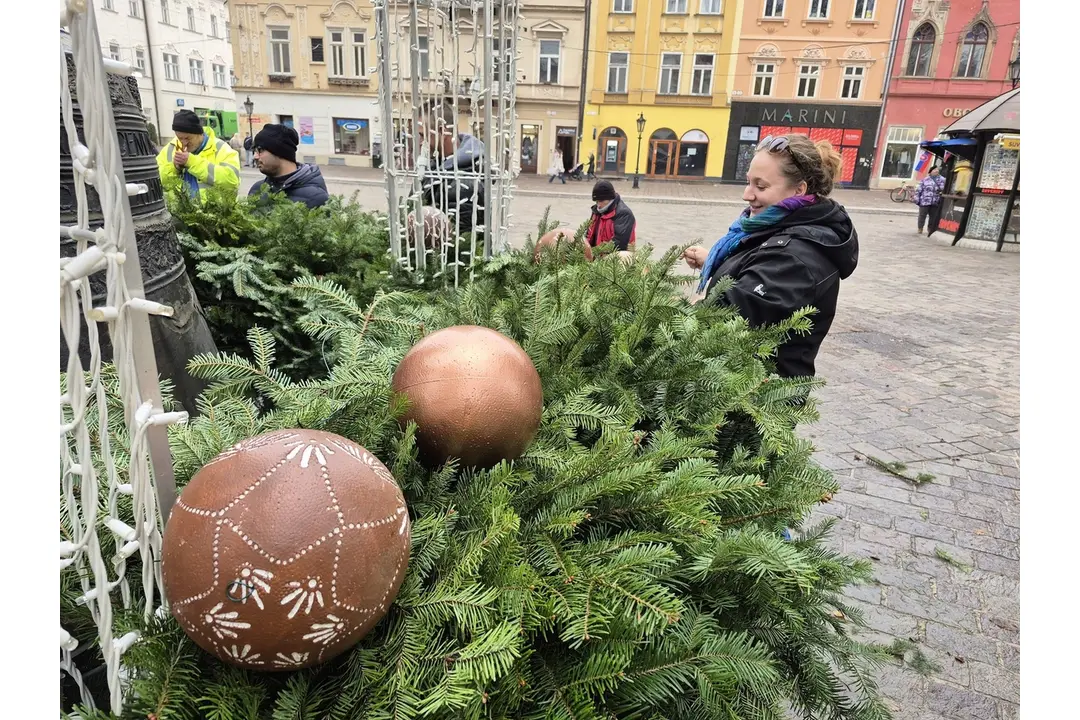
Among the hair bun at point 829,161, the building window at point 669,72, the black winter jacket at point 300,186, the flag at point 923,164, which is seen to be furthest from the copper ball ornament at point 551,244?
the flag at point 923,164

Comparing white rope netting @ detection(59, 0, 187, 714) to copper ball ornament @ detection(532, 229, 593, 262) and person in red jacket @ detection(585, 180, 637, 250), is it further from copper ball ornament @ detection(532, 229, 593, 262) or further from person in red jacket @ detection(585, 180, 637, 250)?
person in red jacket @ detection(585, 180, 637, 250)

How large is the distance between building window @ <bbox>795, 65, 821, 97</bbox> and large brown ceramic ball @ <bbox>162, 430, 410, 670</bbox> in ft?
119

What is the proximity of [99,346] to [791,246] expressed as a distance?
2.36 metres

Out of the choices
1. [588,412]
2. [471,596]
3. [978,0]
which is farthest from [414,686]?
[978,0]

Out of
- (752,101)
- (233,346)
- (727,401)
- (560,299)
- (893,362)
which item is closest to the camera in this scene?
(727,401)

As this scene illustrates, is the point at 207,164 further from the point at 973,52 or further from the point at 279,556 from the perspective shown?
the point at 973,52

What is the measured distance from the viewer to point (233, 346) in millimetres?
3400

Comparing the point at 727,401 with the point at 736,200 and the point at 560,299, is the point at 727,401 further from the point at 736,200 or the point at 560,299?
the point at 736,200

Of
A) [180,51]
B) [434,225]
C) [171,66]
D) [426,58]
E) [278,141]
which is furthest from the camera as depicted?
[180,51]

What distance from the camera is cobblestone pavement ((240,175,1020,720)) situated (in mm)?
2803

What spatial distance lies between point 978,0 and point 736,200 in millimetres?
16347

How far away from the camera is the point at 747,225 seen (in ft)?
9.09

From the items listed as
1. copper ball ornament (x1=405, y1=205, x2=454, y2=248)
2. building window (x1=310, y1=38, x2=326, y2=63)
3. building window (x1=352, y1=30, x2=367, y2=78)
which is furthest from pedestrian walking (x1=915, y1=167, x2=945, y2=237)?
building window (x1=310, y1=38, x2=326, y2=63)

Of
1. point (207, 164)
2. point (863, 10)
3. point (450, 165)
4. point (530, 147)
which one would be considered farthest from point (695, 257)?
point (863, 10)
